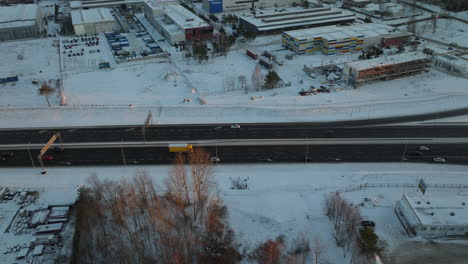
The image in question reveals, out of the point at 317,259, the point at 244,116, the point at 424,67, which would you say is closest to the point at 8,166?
the point at 244,116

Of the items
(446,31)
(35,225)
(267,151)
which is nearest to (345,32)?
(446,31)

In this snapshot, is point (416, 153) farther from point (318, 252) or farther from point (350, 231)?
point (318, 252)

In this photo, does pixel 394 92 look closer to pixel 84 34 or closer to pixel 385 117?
pixel 385 117

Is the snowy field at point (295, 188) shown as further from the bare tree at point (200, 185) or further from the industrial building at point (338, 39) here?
the industrial building at point (338, 39)

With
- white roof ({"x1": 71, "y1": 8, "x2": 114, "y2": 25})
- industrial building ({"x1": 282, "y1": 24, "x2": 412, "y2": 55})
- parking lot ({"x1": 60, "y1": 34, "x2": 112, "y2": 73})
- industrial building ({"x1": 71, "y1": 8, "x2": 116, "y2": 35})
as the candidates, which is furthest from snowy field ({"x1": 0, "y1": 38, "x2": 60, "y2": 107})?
industrial building ({"x1": 282, "y1": 24, "x2": 412, "y2": 55})

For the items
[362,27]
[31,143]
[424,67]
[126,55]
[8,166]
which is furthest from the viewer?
[362,27]

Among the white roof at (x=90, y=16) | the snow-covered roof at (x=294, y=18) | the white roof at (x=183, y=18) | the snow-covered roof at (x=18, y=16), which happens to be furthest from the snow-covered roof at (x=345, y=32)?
the snow-covered roof at (x=18, y=16)

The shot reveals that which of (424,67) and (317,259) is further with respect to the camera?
(424,67)

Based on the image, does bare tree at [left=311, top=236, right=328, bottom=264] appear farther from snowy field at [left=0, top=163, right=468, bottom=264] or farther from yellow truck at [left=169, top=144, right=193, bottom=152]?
yellow truck at [left=169, top=144, right=193, bottom=152]
